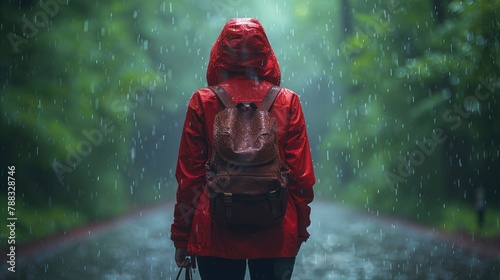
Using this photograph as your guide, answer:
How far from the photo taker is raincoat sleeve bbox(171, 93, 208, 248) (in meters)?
4.12

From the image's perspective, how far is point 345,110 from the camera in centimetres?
2825

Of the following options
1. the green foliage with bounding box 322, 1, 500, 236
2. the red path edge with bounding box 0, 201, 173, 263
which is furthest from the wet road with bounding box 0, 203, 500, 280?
the green foliage with bounding box 322, 1, 500, 236

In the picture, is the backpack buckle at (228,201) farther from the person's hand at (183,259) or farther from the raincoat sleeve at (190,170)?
the person's hand at (183,259)

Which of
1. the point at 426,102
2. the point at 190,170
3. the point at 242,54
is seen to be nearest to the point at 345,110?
the point at 426,102

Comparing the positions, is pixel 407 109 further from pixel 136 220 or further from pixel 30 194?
pixel 30 194

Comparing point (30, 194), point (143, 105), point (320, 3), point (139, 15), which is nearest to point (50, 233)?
point (30, 194)

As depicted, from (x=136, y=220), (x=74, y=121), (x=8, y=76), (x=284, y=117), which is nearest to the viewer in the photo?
(x=284, y=117)

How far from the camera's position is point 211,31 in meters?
30.4

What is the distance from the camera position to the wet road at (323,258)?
29.5ft

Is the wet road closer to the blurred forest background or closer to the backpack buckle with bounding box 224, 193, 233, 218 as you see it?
the blurred forest background

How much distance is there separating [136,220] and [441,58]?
32.0 feet

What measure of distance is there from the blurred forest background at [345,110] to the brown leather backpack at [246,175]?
9398mm

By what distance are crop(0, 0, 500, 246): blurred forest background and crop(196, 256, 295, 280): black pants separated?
942 cm

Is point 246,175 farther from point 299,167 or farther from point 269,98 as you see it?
point 269,98
